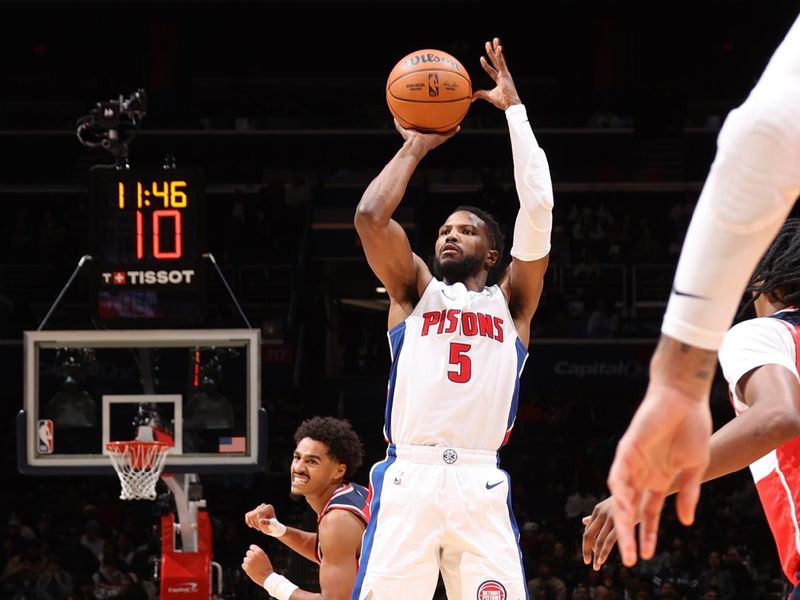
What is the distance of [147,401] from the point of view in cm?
820

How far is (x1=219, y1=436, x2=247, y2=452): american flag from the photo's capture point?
25.7 feet

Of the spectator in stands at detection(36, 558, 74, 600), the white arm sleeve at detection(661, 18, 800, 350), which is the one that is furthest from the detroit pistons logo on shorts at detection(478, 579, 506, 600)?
the spectator in stands at detection(36, 558, 74, 600)

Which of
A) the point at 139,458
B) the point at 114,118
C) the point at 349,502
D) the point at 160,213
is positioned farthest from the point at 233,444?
the point at 349,502

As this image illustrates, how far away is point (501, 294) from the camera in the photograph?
4812mm

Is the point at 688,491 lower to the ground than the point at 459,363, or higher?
lower

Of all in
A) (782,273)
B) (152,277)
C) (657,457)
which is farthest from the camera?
(152,277)

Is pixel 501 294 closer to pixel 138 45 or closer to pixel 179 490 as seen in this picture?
pixel 179 490

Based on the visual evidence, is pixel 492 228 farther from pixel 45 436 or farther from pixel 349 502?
pixel 45 436

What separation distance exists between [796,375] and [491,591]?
1744mm

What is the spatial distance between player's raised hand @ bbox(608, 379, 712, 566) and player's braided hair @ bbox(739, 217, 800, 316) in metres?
1.52

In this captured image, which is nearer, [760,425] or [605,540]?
[760,425]

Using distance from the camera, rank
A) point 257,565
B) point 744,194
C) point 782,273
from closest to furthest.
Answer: point 744,194, point 782,273, point 257,565

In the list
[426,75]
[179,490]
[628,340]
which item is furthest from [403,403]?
[628,340]

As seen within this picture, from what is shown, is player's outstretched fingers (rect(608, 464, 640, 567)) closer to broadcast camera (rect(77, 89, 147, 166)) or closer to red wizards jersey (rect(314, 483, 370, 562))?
red wizards jersey (rect(314, 483, 370, 562))
